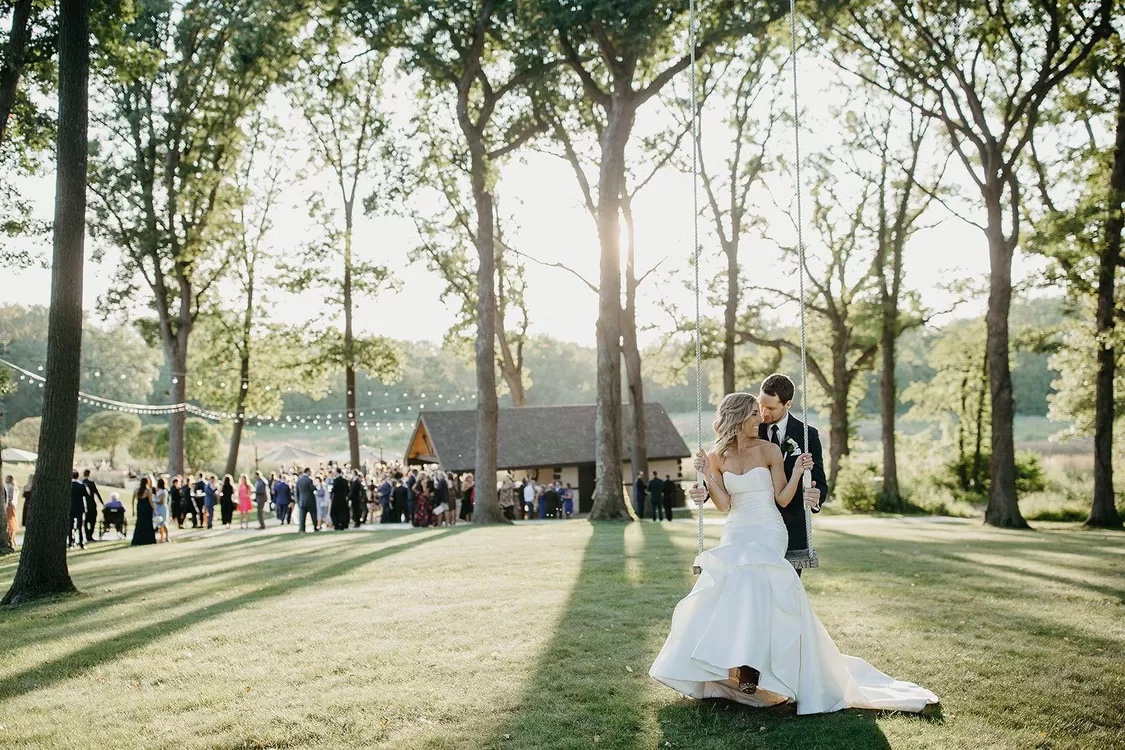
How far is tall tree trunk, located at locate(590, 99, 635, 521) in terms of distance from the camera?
916 inches

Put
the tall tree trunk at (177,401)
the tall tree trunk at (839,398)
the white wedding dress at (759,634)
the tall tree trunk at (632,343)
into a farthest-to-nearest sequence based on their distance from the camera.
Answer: the tall tree trunk at (839,398)
the tall tree trunk at (632,343)
the tall tree trunk at (177,401)
the white wedding dress at (759,634)

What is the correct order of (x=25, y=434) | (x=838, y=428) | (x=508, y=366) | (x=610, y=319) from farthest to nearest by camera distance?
(x=25, y=434) → (x=838, y=428) → (x=508, y=366) → (x=610, y=319)

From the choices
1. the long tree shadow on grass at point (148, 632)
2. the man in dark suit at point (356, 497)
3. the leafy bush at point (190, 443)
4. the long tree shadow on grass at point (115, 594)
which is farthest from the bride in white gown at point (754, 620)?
the leafy bush at point (190, 443)

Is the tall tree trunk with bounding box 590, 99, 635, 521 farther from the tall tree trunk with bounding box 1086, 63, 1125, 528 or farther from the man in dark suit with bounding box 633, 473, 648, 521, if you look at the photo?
the tall tree trunk with bounding box 1086, 63, 1125, 528

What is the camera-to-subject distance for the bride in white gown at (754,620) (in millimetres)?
5629

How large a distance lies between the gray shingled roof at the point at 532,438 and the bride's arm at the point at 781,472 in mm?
33592

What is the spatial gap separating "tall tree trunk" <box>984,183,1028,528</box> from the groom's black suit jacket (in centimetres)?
1922

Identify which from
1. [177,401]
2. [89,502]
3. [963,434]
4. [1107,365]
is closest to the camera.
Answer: [89,502]

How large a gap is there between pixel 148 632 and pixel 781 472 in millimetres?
Result: 6400

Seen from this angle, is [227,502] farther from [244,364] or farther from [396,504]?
[244,364]

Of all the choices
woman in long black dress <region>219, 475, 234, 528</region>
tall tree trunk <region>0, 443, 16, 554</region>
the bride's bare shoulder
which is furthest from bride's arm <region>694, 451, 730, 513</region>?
woman in long black dress <region>219, 475, 234, 528</region>

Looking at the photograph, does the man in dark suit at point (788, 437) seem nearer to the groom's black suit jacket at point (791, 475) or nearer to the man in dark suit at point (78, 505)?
the groom's black suit jacket at point (791, 475)

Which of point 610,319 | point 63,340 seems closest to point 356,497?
point 610,319

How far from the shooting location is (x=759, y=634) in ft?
18.4
